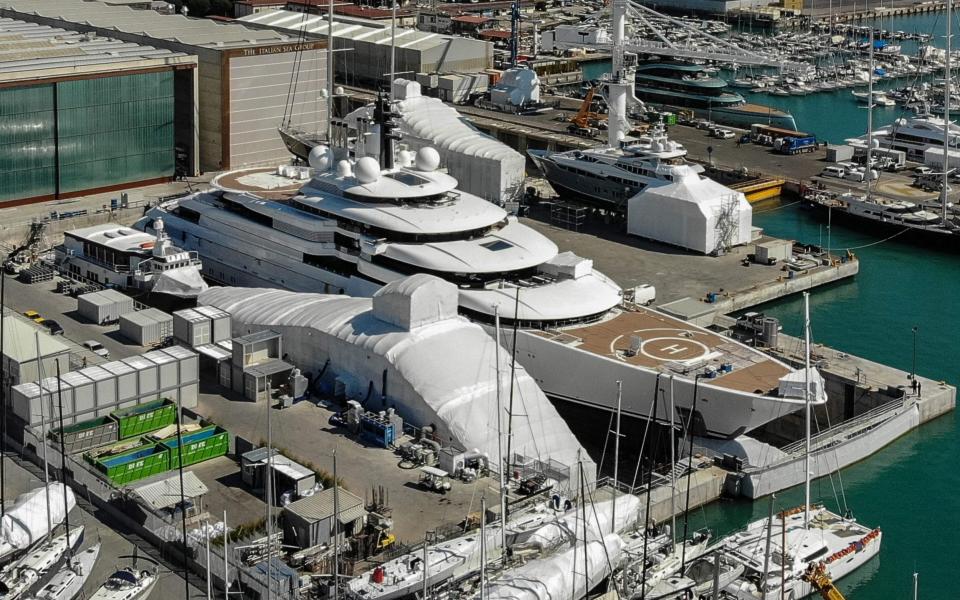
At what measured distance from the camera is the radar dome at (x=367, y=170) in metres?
51.6

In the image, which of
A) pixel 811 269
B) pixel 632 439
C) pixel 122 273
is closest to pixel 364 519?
pixel 632 439

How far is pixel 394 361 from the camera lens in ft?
136

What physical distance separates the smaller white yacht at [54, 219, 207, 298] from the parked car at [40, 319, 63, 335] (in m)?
4.44

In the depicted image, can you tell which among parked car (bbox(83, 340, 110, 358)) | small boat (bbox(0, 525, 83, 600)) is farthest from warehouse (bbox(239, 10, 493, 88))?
small boat (bbox(0, 525, 83, 600))

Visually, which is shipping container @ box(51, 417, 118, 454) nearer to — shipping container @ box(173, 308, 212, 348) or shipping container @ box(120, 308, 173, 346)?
shipping container @ box(173, 308, 212, 348)

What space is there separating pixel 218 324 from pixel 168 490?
9.73m

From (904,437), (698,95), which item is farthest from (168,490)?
(698,95)

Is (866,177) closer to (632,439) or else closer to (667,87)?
(667,87)

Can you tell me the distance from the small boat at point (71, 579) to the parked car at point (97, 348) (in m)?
11.5

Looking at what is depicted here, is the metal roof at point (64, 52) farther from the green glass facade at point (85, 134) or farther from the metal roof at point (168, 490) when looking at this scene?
the metal roof at point (168, 490)

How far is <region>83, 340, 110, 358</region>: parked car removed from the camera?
43.9 metres

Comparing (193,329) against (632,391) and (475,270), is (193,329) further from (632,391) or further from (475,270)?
(632,391)

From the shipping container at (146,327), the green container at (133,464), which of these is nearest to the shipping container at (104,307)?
the shipping container at (146,327)

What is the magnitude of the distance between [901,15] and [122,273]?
112336 mm
